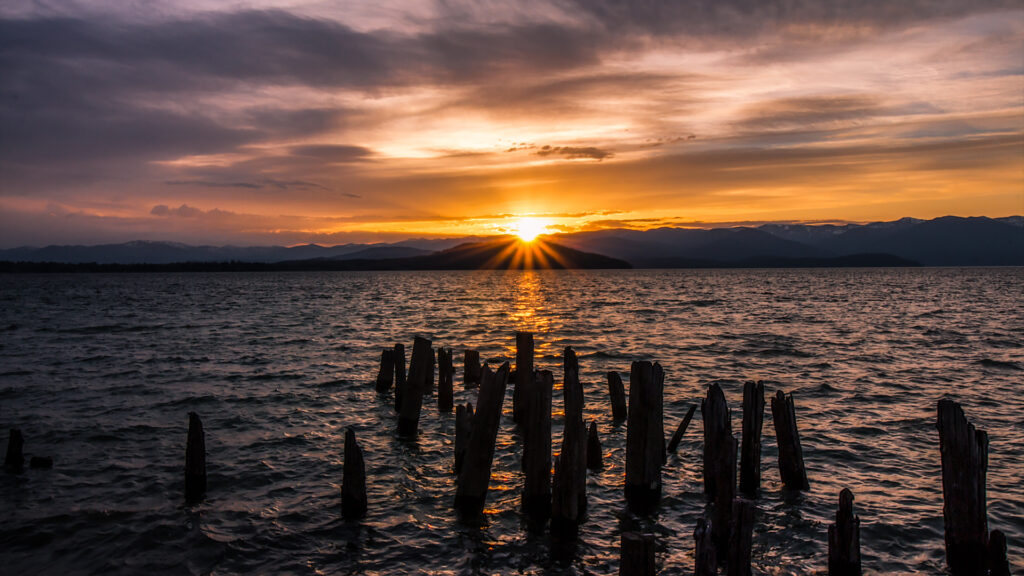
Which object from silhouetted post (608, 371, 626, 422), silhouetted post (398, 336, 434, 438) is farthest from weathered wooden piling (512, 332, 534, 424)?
silhouetted post (398, 336, 434, 438)

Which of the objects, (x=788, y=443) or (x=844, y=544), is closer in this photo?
(x=844, y=544)

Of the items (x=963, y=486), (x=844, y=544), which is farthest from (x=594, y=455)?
(x=963, y=486)

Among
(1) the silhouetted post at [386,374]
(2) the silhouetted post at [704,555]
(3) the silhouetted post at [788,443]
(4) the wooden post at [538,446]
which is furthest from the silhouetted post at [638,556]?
(1) the silhouetted post at [386,374]

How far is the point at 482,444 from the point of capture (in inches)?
404

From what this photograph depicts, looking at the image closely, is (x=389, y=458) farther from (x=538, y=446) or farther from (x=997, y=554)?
(x=997, y=554)

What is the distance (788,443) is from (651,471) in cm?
277

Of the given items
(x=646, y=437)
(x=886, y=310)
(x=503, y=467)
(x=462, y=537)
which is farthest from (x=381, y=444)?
(x=886, y=310)

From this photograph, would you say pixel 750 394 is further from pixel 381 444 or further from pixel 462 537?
pixel 381 444

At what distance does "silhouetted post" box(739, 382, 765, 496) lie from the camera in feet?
34.6

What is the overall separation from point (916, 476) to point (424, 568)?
10.4 meters

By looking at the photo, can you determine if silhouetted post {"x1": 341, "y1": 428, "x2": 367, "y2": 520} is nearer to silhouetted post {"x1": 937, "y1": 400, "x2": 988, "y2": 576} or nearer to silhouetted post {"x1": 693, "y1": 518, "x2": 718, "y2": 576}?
silhouetted post {"x1": 693, "y1": 518, "x2": 718, "y2": 576}

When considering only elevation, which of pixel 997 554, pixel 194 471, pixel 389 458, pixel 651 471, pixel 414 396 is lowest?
pixel 389 458

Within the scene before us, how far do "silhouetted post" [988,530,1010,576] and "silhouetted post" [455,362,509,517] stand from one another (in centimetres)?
685

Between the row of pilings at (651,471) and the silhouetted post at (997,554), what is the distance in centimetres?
1
